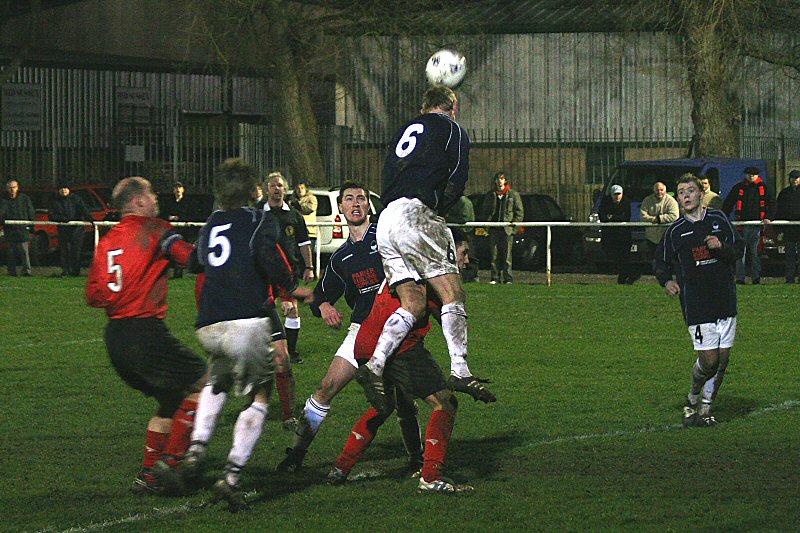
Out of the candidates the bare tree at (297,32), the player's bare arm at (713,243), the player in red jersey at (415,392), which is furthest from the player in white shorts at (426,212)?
the bare tree at (297,32)

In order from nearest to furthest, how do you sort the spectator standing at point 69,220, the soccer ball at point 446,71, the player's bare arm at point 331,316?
the player's bare arm at point 331,316, the soccer ball at point 446,71, the spectator standing at point 69,220

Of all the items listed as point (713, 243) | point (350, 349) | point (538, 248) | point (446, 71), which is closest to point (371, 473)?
point (350, 349)

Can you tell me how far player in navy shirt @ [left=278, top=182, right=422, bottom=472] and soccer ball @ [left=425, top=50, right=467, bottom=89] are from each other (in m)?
0.90

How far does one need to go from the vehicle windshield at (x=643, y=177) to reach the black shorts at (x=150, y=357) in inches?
750

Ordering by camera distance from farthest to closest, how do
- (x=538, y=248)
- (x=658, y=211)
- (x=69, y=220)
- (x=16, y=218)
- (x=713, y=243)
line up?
(x=538, y=248), (x=16, y=218), (x=69, y=220), (x=658, y=211), (x=713, y=243)

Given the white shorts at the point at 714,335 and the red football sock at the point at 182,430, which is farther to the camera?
the white shorts at the point at 714,335

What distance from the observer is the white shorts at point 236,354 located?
7.11 m

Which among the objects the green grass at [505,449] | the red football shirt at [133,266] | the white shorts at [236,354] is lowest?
the green grass at [505,449]

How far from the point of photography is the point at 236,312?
7133 mm

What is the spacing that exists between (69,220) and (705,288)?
56.9 feet

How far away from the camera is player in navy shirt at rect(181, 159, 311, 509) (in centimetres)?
711

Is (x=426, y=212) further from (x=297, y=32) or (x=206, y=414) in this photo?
(x=297, y=32)

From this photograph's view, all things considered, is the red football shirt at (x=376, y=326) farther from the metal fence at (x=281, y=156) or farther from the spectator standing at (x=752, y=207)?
the metal fence at (x=281, y=156)

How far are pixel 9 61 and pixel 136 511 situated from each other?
34.8m
